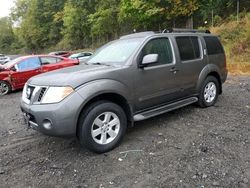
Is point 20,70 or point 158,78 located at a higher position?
point 158,78

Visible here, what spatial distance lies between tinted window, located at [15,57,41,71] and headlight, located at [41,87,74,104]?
300 inches

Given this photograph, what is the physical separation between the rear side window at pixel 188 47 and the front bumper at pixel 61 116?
2.64m

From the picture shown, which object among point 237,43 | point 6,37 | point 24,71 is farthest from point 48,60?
point 6,37

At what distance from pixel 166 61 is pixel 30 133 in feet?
9.78

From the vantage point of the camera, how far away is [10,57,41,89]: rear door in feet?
36.9

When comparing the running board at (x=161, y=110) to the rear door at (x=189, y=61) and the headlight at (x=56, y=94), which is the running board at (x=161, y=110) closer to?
the rear door at (x=189, y=61)

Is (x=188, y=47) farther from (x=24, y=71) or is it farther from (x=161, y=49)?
(x=24, y=71)

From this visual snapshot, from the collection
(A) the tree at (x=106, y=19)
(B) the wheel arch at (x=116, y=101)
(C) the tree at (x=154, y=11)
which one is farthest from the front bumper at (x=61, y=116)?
(A) the tree at (x=106, y=19)

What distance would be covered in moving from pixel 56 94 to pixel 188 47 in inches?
125

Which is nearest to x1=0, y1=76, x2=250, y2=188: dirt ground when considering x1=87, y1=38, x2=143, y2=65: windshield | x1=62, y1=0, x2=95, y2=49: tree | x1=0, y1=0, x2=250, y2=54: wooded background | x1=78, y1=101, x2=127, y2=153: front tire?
x1=78, y1=101, x2=127, y2=153: front tire

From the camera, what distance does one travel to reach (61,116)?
416 centimetres

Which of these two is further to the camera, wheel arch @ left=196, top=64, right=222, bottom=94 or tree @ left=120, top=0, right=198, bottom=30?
tree @ left=120, top=0, right=198, bottom=30

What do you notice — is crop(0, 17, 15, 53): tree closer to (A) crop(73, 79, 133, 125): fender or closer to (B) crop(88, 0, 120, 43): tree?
(B) crop(88, 0, 120, 43): tree

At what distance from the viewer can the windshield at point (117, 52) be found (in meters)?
5.24
